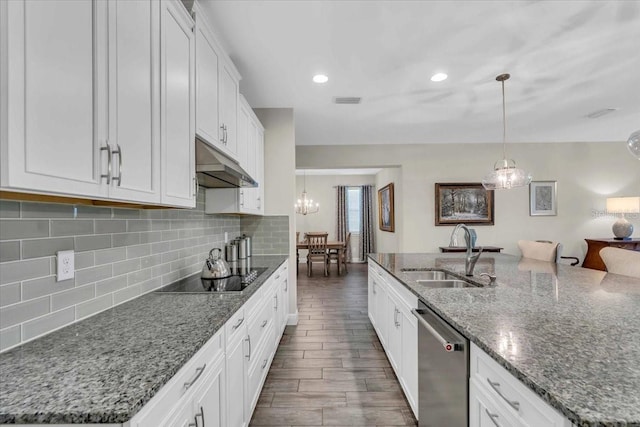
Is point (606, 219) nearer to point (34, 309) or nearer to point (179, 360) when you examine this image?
point (179, 360)

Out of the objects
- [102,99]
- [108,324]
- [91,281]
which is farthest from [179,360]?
[102,99]

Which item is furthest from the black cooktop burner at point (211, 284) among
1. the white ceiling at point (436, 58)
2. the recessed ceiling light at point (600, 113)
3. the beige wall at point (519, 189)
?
Result: the recessed ceiling light at point (600, 113)

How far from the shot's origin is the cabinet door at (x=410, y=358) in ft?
6.02

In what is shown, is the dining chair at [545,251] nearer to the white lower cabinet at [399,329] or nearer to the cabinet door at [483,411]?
the white lower cabinet at [399,329]

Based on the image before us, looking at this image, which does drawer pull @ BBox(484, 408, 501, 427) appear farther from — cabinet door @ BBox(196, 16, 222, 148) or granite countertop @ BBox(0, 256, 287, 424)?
cabinet door @ BBox(196, 16, 222, 148)

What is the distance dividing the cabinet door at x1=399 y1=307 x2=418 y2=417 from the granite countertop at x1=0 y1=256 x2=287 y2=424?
109 cm

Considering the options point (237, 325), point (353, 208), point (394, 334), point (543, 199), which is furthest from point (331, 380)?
point (353, 208)

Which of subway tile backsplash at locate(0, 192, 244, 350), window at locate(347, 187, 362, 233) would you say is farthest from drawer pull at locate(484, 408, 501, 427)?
window at locate(347, 187, 362, 233)

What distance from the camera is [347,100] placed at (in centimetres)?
345

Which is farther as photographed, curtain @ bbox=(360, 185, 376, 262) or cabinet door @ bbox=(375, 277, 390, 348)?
curtain @ bbox=(360, 185, 376, 262)

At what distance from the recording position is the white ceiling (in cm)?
201

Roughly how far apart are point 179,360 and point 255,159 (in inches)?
97.2

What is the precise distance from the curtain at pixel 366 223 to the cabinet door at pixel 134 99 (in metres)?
7.59

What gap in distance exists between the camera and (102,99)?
3.22ft
